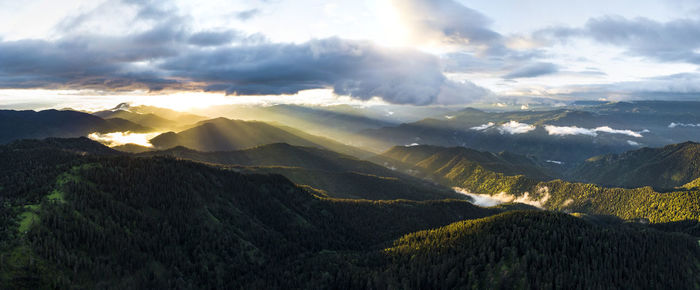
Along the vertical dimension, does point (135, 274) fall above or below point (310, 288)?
above

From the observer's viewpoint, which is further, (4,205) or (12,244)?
(4,205)

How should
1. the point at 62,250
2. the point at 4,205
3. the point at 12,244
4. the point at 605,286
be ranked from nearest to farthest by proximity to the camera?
the point at 12,244 < the point at 62,250 < the point at 4,205 < the point at 605,286

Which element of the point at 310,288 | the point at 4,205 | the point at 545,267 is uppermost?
the point at 4,205

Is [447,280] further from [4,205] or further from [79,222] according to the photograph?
[4,205]

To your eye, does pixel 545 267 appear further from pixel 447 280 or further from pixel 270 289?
pixel 270 289

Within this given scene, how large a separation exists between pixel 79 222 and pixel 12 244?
3153cm

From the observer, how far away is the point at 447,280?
190 m

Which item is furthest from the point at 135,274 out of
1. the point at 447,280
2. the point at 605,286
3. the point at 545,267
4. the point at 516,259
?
the point at 605,286

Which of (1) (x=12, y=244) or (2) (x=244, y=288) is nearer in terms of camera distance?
(1) (x=12, y=244)

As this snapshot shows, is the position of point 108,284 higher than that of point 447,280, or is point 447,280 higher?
point 108,284

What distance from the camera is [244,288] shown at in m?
197

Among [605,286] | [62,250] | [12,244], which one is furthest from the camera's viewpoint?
[605,286]

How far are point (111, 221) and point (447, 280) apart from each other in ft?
622

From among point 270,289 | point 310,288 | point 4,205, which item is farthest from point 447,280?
point 4,205
